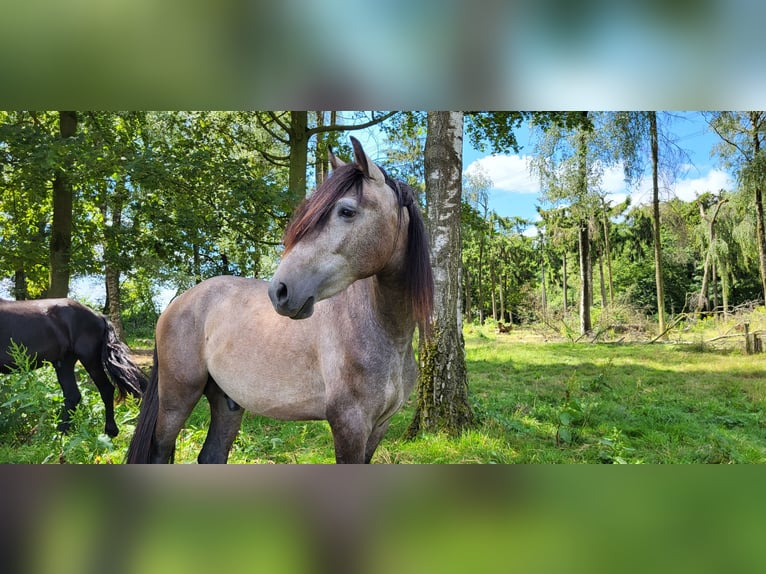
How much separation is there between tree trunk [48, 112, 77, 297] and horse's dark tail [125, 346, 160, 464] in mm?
1211

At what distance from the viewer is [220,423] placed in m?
1.71

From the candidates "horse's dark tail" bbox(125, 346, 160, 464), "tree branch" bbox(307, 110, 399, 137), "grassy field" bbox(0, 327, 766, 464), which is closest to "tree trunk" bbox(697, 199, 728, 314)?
"grassy field" bbox(0, 327, 766, 464)

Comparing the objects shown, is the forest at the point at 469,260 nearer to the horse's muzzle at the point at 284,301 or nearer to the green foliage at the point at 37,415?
the green foliage at the point at 37,415

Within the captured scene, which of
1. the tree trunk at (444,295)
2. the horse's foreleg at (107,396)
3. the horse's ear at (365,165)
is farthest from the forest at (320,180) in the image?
the horse's ear at (365,165)

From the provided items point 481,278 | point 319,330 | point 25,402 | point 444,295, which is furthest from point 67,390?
point 481,278

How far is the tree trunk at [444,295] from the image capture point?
Result: 239 centimetres

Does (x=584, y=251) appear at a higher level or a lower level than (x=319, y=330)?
higher

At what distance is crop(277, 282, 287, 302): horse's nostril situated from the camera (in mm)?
1022

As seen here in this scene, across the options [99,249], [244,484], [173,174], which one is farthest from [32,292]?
[244,484]

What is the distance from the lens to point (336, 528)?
497mm

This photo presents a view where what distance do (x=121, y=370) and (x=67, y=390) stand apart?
0.32 m

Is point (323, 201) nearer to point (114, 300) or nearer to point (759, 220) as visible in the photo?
point (114, 300)

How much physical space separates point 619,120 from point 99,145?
392 centimetres

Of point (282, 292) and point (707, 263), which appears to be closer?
point (282, 292)
